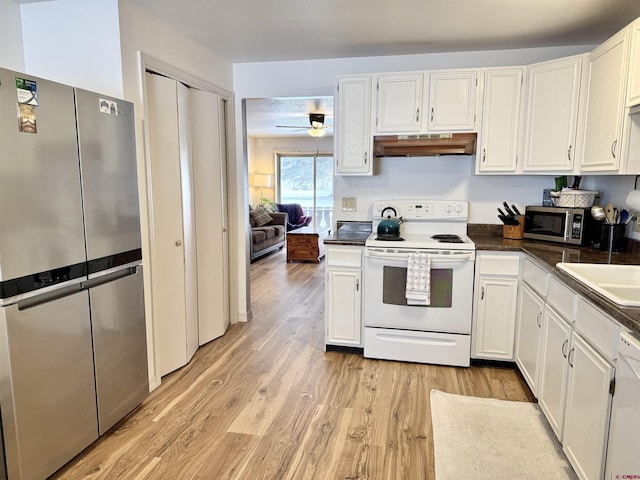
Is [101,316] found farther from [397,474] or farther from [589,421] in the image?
[589,421]

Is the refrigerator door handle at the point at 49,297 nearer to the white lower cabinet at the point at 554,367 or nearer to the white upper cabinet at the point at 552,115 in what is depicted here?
the white lower cabinet at the point at 554,367

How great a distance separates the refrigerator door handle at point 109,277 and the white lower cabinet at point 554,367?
230cm

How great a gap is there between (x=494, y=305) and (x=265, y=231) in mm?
5345

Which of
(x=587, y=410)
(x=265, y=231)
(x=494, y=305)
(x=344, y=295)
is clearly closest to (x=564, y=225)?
(x=494, y=305)

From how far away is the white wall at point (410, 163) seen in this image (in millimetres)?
3408

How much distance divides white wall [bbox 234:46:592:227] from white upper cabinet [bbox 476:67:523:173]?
1.12 feet

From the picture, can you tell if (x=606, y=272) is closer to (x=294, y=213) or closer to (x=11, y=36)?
(x=11, y=36)

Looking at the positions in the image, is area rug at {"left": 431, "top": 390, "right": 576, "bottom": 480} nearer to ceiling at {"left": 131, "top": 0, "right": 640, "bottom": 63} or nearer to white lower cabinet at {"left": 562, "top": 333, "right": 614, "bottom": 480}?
white lower cabinet at {"left": 562, "top": 333, "right": 614, "bottom": 480}

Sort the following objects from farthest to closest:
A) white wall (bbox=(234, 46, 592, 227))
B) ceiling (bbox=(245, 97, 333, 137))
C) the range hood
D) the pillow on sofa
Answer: the pillow on sofa
ceiling (bbox=(245, 97, 333, 137))
white wall (bbox=(234, 46, 592, 227))
the range hood

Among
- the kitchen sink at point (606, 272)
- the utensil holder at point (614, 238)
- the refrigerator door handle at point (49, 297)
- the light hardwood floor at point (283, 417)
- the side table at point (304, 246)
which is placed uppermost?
the utensil holder at point (614, 238)

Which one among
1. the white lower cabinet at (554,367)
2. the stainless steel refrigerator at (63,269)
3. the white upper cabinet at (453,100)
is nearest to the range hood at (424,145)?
the white upper cabinet at (453,100)

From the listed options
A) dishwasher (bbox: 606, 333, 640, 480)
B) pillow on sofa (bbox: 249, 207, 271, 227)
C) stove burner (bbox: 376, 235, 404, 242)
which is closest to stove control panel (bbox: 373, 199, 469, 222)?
stove burner (bbox: 376, 235, 404, 242)

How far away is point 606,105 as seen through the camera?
2.43m

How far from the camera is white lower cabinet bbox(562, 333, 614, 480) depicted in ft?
5.11
